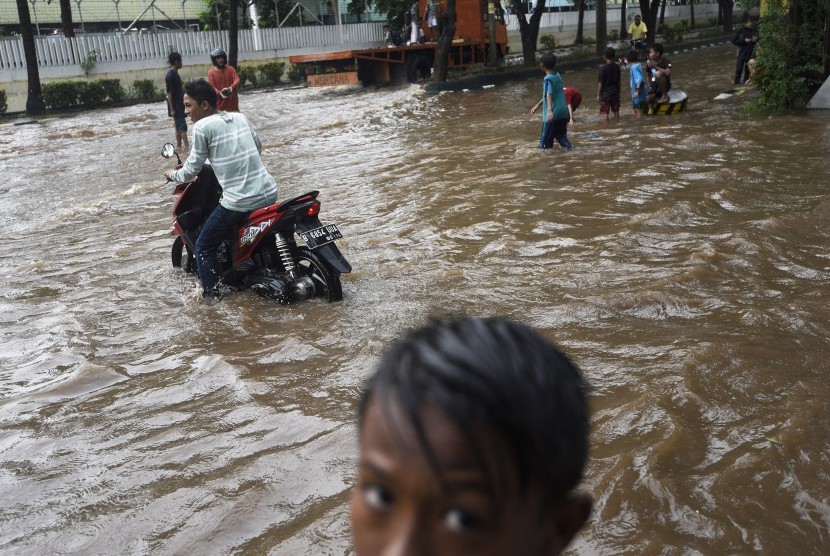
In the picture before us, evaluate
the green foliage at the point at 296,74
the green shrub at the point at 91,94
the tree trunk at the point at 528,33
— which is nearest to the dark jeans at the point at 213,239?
the tree trunk at the point at 528,33

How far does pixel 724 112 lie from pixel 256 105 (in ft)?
42.8

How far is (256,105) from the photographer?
77.3 ft

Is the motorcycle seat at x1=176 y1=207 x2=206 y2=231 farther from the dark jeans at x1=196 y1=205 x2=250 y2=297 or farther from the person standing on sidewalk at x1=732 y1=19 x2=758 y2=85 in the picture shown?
the person standing on sidewalk at x1=732 y1=19 x2=758 y2=85

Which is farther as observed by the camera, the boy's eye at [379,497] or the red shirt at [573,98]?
the red shirt at [573,98]

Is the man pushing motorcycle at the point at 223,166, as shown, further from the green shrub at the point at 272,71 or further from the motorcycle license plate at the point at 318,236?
the green shrub at the point at 272,71

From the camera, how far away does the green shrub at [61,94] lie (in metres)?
27.1

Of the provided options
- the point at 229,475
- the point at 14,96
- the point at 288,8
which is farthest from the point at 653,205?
the point at 288,8

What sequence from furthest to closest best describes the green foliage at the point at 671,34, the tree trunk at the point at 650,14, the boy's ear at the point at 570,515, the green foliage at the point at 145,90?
the green foliage at the point at 671,34, the tree trunk at the point at 650,14, the green foliage at the point at 145,90, the boy's ear at the point at 570,515

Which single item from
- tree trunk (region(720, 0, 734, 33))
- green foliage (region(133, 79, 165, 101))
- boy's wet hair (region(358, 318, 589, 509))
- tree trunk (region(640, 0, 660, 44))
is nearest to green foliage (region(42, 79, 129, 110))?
green foliage (region(133, 79, 165, 101))

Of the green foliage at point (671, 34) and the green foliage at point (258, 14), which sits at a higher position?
the green foliage at point (258, 14)

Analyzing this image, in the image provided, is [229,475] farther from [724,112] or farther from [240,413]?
[724,112]

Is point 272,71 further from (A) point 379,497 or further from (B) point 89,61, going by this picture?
(A) point 379,497

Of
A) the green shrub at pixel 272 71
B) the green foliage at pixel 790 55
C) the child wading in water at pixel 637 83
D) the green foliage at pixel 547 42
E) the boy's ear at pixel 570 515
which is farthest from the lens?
the green foliage at pixel 547 42

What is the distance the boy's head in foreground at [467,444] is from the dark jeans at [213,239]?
5625 mm
